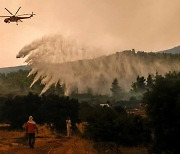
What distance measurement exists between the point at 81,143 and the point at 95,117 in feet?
18.8

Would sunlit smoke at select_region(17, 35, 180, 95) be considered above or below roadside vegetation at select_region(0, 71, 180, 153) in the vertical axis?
above

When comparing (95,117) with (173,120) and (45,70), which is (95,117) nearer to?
(173,120)

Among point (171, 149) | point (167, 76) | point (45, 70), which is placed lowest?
point (171, 149)

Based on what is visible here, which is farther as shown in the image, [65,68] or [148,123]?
[65,68]

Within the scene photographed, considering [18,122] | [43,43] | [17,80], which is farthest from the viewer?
[17,80]

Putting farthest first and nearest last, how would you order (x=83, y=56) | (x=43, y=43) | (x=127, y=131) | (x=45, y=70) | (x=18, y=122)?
(x=83, y=56), (x=45, y=70), (x=43, y=43), (x=18, y=122), (x=127, y=131)

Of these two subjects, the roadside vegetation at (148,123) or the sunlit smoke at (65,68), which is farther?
the sunlit smoke at (65,68)

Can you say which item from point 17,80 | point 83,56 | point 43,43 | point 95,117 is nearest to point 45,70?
point 43,43

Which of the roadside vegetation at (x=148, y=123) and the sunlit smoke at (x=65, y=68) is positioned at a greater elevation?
the sunlit smoke at (x=65, y=68)

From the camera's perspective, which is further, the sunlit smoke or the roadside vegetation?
the sunlit smoke

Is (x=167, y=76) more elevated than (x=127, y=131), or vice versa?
(x=167, y=76)

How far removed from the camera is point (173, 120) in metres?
22.1

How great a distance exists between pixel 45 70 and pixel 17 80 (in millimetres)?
50248

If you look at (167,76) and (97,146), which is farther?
(167,76)
